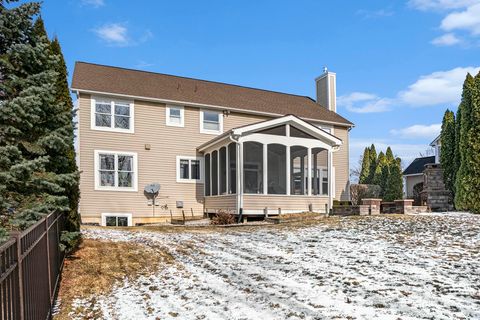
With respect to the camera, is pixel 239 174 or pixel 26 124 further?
pixel 239 174

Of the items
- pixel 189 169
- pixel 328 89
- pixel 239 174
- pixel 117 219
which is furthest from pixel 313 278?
pixel 328 89

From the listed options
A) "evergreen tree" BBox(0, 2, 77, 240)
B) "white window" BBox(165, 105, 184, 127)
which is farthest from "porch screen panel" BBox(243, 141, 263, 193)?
"evergreen tree" BBox(0, 2, 77, 240)

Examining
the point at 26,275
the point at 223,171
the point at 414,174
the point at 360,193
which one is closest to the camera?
the point at 26,275

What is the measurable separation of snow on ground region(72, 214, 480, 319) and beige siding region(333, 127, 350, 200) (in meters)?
11.0

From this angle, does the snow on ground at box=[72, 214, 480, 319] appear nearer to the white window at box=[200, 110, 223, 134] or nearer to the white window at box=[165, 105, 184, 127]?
the white window at box=[165, 105, 184, 127]

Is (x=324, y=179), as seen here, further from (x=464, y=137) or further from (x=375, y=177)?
(x=375, y=177)

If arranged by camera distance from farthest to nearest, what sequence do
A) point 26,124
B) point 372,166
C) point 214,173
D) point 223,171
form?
1. point 372,166
2. point 214,173
3. point 223,171
4. point 26,124

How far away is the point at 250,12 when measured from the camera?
47.6 feet

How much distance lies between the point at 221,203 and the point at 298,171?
4977 mm

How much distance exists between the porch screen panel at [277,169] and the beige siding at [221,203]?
2243mm

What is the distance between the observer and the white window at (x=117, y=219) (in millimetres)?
16922

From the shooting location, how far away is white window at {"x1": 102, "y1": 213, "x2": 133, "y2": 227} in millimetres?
16922

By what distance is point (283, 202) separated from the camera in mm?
16594

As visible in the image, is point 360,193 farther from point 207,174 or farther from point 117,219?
point 117,219
